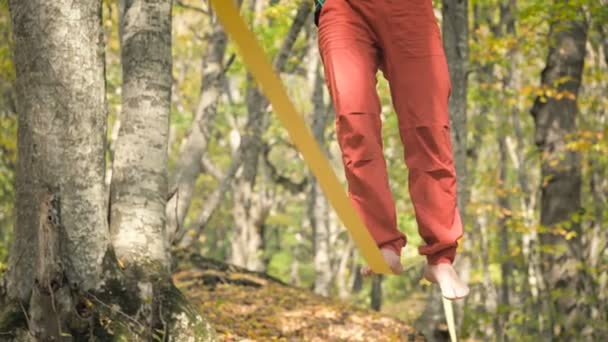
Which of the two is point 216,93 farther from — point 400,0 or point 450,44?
point 400,0

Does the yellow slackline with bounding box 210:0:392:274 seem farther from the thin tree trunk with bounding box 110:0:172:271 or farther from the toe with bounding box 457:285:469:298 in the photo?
the thin tree trunk with bounding box 110:0:172:271

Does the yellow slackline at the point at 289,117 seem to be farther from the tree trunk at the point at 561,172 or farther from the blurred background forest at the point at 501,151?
the tree trunk at the point at 561,172

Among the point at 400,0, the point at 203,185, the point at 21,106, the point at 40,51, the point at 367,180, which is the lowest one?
the point at 203,185

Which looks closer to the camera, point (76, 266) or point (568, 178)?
point (76, 266)

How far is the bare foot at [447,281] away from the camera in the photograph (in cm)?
319

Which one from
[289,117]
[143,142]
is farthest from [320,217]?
[289,117]

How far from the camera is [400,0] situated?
328 centimetres

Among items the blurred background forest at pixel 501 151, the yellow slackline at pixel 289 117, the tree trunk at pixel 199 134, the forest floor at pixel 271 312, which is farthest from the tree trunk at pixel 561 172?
the yellow slackline at pixel 289 117

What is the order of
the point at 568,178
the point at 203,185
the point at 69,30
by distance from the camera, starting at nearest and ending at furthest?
the point at 69,30 < the point at 568,178 < the point at 203,185

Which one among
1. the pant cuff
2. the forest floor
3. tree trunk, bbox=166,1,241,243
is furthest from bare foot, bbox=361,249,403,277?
tree trunk, bbox=166,1,241,243

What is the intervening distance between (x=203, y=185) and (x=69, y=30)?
26.1 meters

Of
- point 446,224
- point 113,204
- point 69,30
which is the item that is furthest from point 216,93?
point 446,224

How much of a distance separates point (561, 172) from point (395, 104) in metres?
7.95

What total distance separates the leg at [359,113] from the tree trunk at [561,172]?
737 cm
